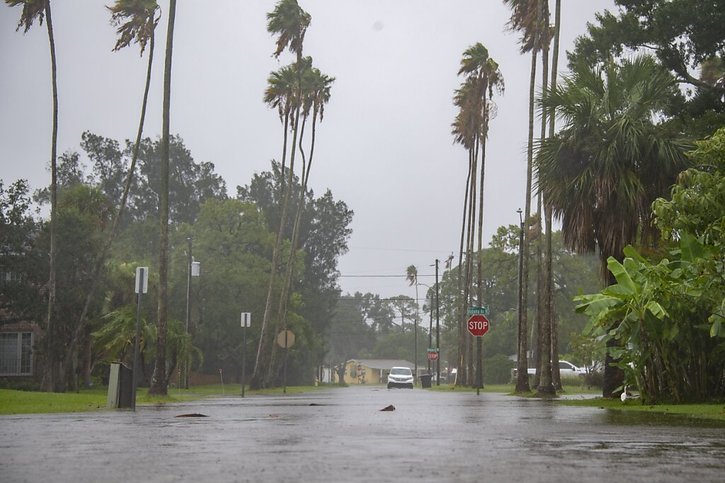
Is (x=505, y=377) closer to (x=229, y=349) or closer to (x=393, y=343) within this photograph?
(x=229, y=349)

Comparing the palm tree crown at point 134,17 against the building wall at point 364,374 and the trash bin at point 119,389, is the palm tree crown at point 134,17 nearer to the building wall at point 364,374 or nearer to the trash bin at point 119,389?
→ the trash bin at point 119,389

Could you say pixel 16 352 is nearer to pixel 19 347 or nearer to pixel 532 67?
pixel 19 347

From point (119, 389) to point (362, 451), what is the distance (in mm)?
14463

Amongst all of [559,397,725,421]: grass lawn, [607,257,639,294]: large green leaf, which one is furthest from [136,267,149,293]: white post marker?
[559,397,725,421]: grass lawn

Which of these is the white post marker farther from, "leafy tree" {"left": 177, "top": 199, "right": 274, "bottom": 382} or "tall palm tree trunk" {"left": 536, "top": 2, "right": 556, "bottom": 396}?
"leafy tree" {"left": 177, "top": 199, "right": 274, "bottom": 382}

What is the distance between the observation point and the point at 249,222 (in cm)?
7831

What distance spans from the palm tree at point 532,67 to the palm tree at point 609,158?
44.2 ft

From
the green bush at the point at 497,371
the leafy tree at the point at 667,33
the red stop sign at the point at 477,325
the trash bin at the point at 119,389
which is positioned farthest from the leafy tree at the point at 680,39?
the green bush at the point at 497,371

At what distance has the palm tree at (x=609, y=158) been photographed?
2720 cm

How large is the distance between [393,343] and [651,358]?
153 metres

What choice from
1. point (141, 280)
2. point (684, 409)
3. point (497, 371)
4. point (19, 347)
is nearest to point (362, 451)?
point (684, 409)

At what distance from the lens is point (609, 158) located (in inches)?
1071

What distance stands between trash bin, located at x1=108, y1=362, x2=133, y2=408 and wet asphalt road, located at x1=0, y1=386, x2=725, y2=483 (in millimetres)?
7249

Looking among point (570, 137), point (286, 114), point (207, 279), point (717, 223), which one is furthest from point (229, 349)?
point (717, 223)
